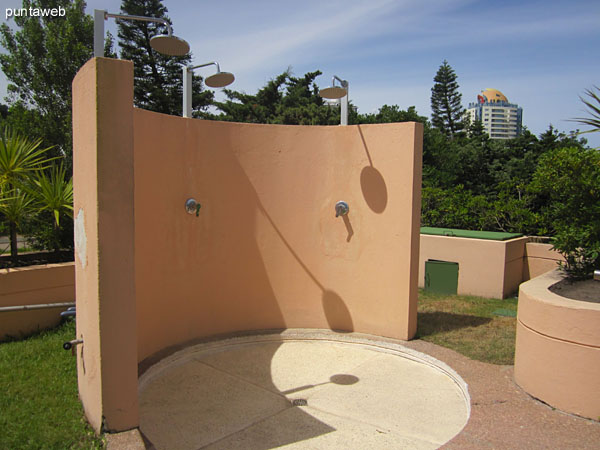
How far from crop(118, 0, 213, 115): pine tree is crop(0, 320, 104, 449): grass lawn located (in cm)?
2072

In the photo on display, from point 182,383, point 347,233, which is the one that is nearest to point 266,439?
point 182,383

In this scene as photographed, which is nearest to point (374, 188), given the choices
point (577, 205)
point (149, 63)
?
point (577, 205)

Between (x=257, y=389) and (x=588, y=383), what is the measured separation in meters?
3.25

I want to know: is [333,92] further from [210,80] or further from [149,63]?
[149,63]

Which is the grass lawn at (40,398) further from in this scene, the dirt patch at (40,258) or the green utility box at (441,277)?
the green utility box at (441,277)

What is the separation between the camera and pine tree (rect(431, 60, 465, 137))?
41.4 meters

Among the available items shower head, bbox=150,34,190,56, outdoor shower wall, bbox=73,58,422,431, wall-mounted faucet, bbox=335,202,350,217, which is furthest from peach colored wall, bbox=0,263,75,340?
wall-mounted faucet, bbox=335,202,350,217

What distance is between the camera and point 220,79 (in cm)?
595

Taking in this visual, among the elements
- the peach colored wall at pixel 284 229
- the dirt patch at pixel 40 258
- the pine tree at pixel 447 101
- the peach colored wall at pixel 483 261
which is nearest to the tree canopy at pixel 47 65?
the dirt patch at pixel 40 258

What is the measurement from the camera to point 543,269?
9.84m

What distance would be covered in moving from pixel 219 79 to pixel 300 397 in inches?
159

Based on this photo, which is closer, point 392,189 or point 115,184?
point 115,184

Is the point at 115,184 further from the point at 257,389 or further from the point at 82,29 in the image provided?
the point at 82,29

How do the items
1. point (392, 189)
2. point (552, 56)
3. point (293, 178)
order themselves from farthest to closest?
point (552, 56) < point (293, 178) < point (392, 189)
